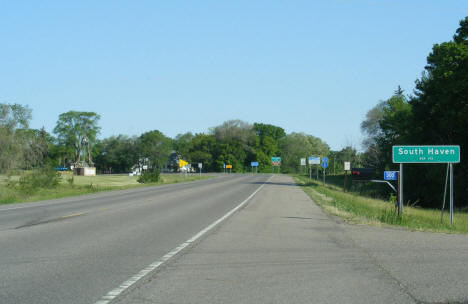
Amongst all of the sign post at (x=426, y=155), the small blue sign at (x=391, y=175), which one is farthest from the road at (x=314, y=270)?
the small blue sign at (x=391, y=175)

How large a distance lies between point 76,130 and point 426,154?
118165 millimetres

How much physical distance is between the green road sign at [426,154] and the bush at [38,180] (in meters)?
25.2

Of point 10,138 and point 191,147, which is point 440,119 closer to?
point 10,138

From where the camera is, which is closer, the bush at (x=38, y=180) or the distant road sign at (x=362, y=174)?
the bush at (x=38, y=180)

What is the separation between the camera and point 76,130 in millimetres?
123250

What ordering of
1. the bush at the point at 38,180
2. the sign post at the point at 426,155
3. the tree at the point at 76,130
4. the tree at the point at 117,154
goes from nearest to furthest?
the sign post at the point at 426,155 → the bush at the point at 38,180 → the tree at the point at 76,130 → the tree at the point at 117,154

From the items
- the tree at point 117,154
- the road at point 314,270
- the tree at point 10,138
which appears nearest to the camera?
the road at point 314,270

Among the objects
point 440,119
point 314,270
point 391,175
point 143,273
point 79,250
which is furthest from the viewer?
point 440,119

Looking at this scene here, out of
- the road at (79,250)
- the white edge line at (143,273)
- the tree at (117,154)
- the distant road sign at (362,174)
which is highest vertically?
the tree at (117,154)

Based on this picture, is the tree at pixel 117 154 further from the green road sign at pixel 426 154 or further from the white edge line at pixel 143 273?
the white edge line at pixel 143 273

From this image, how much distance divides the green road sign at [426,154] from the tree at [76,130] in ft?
379

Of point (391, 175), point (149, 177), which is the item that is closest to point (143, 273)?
point (391, 175)

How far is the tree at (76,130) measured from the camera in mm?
122688

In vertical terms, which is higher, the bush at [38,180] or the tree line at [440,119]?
the tree line at [440,119]
